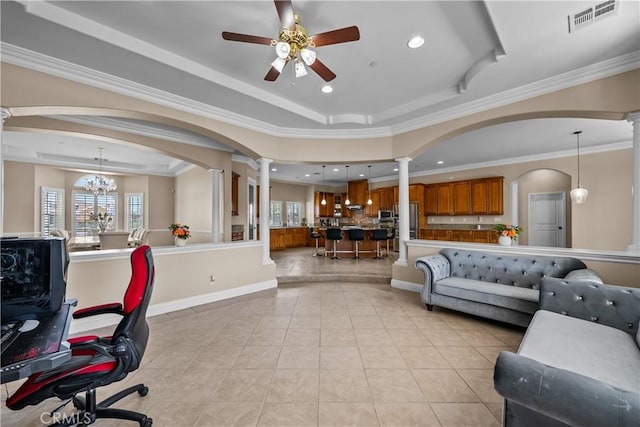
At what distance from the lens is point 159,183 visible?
873 cm

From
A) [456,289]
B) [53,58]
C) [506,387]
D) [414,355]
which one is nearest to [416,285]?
[456,289]

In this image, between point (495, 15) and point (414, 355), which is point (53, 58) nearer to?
point (495, 15)

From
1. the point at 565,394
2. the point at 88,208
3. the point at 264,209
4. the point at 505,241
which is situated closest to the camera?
the point at 565,394

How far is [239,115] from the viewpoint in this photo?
405 cm

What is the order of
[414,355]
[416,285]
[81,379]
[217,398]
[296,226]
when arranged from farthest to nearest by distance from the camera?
[296,226]
[416,285]
[414,355]
[217,398]
[81,379]

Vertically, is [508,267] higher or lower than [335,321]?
higher

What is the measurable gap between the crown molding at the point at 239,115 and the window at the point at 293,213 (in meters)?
5.98

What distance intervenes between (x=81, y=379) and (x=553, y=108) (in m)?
5.00

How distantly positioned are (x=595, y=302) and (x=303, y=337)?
2.69 metres

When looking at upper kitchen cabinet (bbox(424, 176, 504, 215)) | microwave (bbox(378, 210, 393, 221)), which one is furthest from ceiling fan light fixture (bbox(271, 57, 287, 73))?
microwave (bbox(378, 210, 393, 221))

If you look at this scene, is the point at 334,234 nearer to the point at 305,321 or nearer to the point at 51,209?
the point at 305,321

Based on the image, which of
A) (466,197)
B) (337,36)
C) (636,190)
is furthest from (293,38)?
(466,197)

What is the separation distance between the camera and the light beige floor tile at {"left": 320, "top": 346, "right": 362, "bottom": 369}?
228cm

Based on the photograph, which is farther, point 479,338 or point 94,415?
point 479,338
